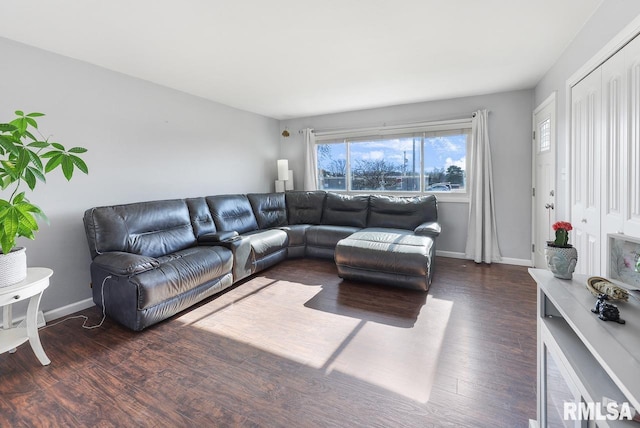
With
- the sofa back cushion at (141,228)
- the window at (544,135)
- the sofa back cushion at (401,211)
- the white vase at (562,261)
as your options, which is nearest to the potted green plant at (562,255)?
the white vase at (562,261)

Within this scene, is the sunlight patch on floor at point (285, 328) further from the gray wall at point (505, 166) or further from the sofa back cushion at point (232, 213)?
the gray wall at point (505, 166)

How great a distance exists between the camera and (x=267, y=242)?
3.86 meters

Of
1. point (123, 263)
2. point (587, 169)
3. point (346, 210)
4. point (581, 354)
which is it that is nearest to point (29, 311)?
point (123, 263)

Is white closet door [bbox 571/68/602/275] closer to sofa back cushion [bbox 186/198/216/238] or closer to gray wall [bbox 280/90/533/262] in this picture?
gray wall [bbox 280/90/533/262]

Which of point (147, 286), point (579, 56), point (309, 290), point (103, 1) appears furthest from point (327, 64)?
point (147, 286)

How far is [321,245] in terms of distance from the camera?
4340mm

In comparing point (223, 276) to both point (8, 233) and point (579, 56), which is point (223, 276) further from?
point (579, 56)

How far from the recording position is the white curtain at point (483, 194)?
4.10 metres

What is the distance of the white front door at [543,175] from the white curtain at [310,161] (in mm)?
3327

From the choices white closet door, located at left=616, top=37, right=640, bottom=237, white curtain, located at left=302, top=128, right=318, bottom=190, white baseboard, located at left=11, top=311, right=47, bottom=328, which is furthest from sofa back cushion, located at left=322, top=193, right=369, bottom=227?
white baseboard, located at left=11, top=311, right=47, bottom=328

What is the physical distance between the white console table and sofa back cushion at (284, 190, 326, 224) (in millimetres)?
3714

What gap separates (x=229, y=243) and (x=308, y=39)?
2.19m

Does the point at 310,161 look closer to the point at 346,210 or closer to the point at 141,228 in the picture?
the point at 346,210

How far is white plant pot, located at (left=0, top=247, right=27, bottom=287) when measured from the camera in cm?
183
